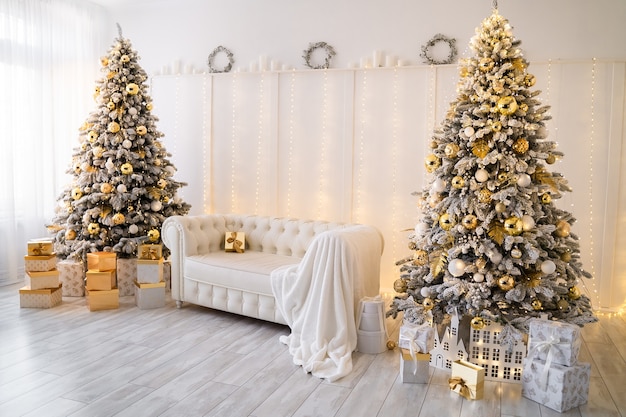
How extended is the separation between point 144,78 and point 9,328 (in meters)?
2.87

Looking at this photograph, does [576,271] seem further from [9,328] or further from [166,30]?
[166,30]

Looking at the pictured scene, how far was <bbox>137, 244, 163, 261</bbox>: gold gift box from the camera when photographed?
5023 millimetres

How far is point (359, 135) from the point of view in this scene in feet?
18.9

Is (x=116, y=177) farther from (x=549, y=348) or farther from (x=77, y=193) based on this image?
(x=549, y=348)

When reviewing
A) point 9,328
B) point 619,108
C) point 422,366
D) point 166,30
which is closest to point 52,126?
point 166,30

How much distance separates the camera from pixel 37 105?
600cm

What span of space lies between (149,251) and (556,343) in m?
3.59

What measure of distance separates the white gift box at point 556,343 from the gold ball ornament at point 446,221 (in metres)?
0.85

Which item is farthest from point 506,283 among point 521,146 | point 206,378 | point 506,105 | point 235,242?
point 235,242

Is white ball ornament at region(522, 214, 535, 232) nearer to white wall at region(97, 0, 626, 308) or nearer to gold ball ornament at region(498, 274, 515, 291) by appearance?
gold ball ornament at region(498, 274, 515, 291)

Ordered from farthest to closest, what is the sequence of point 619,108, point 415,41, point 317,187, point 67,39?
point 67,39 < point 317,187 < point 415,41 < point 619,108

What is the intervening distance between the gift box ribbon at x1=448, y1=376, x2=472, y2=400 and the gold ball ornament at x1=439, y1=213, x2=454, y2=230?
3.29 ft

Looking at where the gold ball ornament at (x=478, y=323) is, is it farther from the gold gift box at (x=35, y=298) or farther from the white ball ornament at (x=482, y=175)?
the gold gift box at (x=35, y=298)

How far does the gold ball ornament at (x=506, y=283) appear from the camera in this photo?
11.5 feet
